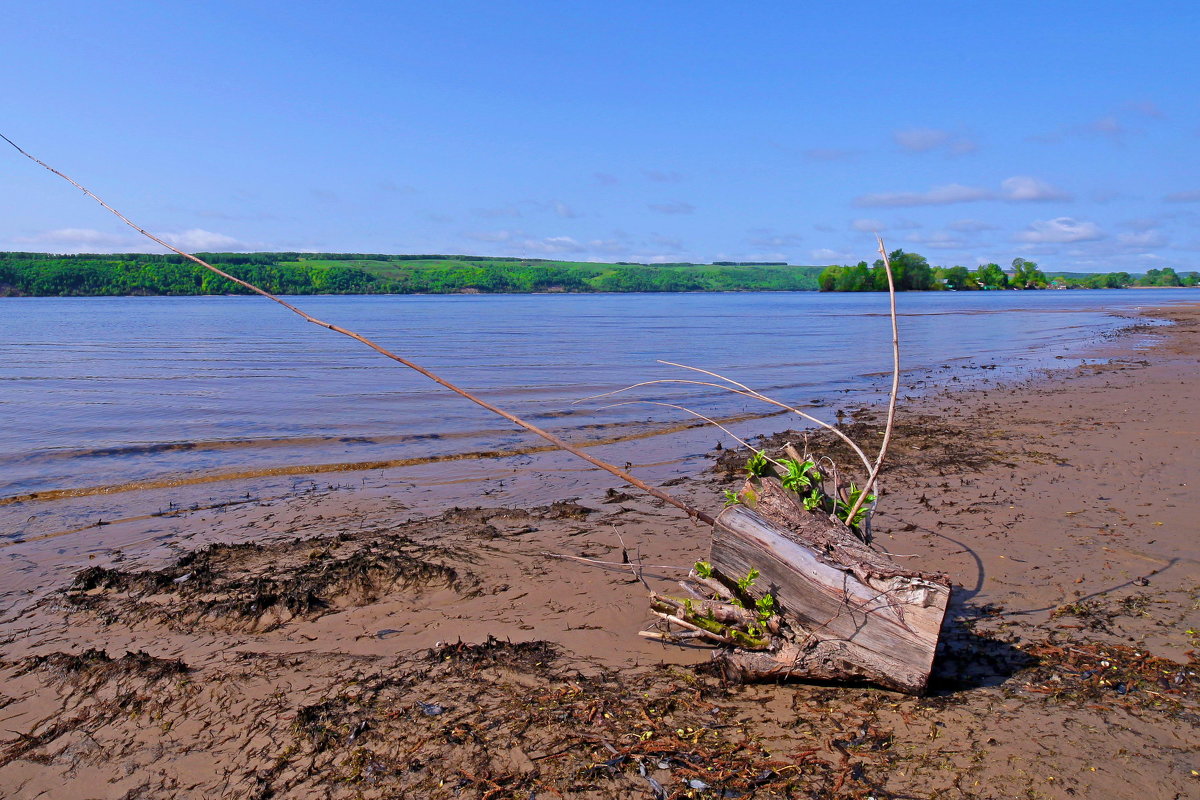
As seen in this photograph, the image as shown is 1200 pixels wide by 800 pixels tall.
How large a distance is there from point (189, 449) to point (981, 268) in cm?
18209

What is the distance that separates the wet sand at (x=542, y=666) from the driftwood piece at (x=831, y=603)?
15 cm

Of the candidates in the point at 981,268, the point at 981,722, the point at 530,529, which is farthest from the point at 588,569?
the point at 981,268

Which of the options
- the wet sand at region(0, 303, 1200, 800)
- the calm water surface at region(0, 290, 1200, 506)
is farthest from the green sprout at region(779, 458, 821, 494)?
the calm water surface at region(0, 290, 1200, 506)

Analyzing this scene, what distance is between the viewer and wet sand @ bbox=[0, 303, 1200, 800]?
304 cm

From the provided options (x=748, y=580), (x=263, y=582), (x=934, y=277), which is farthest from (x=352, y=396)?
(x=934, y=277)

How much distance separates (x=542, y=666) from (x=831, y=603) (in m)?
1.63

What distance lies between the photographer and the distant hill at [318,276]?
112 m

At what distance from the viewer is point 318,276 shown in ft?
443

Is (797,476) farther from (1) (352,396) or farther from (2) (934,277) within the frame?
(2) (934,277)

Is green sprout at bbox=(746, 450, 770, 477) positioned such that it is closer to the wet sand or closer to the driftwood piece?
the driftwood piece

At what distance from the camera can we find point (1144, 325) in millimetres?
36500

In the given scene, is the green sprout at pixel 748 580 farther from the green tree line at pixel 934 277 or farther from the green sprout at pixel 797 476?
the green tree line at pixel 934 277

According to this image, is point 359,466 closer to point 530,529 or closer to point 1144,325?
point 530,529

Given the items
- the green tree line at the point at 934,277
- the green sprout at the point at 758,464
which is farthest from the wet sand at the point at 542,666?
the green tree line at the point at 934,277
